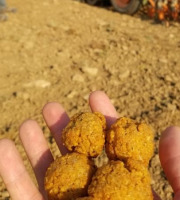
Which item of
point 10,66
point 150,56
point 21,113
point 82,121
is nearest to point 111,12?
point 150,56

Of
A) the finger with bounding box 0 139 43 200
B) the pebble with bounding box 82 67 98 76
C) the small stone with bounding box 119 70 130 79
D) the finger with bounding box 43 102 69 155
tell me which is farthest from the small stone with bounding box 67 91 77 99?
the finger with bounding box 0 139 43 200

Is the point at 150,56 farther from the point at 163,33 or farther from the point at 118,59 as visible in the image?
the point at 163,33

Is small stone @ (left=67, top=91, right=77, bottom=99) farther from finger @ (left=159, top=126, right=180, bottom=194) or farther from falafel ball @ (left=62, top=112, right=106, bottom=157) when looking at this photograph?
finger @ (left=159, top=126, right=180, bottom=194)

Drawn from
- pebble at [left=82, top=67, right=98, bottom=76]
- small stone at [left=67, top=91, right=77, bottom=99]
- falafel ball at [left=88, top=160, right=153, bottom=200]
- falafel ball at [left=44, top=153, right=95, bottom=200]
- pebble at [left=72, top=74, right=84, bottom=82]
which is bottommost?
small stone at [left=67, top=91, right=77, bottom=99]

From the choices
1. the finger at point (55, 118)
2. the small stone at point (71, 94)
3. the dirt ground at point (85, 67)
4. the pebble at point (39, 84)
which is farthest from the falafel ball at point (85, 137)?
the pebble at point (39, 84)

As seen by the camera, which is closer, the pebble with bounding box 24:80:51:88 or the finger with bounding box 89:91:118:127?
Answer: the finger with bounding box 89:91:118:127
